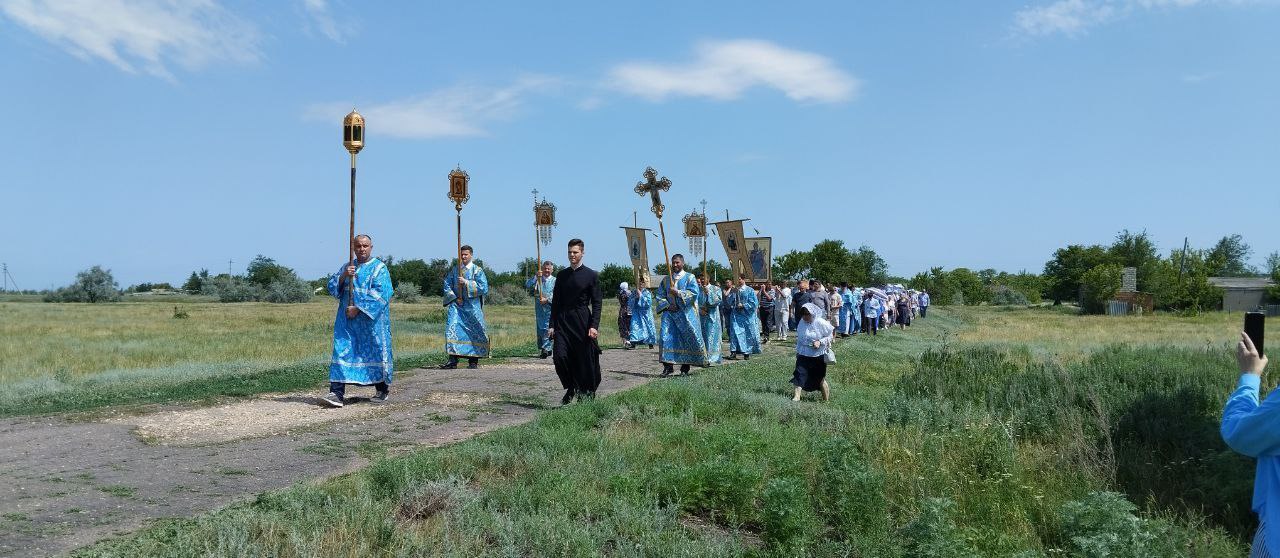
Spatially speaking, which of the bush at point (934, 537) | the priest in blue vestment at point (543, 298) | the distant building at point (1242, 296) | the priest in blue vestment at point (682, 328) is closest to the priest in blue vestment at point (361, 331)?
the priest in blue vestment at point (682, 328)

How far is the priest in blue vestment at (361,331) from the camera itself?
423 inches

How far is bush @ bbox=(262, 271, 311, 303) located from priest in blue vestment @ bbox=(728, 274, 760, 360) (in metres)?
59.0

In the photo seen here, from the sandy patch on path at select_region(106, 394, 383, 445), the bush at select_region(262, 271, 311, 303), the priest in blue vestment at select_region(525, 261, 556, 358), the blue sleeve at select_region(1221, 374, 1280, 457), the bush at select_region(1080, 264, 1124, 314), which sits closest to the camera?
the blue sleeve at select_region(1221, 374, 1280, 457)

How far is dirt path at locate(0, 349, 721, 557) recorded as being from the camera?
571 centimetres

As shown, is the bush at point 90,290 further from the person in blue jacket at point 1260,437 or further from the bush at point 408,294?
the person in blue jacket at point 1260,437

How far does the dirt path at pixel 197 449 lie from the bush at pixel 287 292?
214 feet

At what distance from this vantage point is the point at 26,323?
35312 millimetres

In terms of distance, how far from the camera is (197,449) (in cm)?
793

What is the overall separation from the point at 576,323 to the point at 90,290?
7115cm

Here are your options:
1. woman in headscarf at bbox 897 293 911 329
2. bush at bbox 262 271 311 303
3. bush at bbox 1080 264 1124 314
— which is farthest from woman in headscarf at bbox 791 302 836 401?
bush at bbox 262 271 311 303

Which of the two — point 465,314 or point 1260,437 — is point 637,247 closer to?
point 465,314

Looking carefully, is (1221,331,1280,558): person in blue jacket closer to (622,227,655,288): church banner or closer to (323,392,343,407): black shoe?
(323,392,343,407): black shoe

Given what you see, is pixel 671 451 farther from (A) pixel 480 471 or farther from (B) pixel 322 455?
(B) pixel 322 455

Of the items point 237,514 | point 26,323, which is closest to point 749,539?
point 237,514
